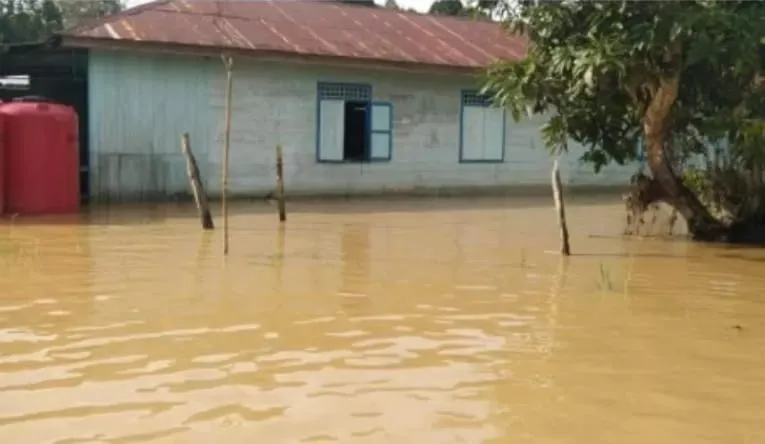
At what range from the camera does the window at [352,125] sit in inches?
668

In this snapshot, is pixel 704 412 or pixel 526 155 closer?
pixel 704 412

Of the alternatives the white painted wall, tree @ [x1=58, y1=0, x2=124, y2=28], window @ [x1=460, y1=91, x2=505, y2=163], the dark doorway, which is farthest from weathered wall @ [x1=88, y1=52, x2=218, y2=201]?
tree @ [x1=58, y1=0, x2=124, y2=28]

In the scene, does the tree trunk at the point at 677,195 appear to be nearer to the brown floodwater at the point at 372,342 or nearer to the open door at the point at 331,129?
the brown floodwater at the point at 372,342

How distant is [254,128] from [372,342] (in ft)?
34.8

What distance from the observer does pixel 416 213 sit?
48.1 ft

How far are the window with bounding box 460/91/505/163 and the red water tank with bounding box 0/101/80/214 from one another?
7771 mm

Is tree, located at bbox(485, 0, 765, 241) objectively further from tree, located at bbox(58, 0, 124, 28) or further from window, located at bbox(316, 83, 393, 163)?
tree, located at bbox(58, 0, 124, 28)

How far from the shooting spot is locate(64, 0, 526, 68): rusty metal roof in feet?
49.4

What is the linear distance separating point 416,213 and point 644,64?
5.30m

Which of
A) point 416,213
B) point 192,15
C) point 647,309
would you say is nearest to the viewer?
point 647,309

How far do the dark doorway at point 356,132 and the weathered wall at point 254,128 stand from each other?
0.87 feet

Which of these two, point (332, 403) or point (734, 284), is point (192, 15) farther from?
point (332, 403)

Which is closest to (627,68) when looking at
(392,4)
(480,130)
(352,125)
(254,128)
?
(254,128)

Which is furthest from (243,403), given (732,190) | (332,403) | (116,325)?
(732,190)
